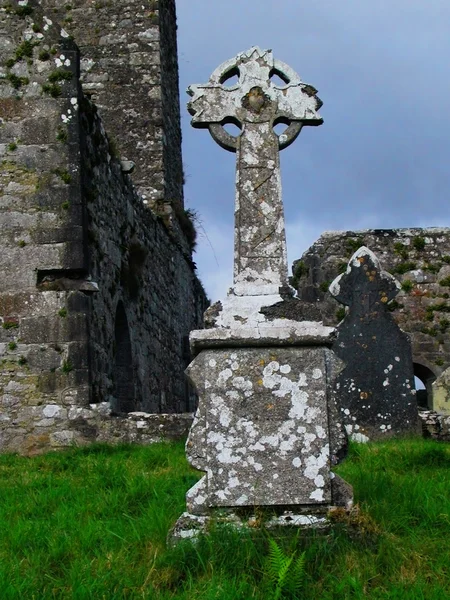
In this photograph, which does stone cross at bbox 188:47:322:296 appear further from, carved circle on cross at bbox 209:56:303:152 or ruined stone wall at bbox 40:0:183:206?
ruined stone wall at bbox 40:0:183:206

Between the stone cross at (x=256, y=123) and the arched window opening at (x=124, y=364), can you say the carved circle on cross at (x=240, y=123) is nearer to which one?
the stone cross at (x=256, y=123)

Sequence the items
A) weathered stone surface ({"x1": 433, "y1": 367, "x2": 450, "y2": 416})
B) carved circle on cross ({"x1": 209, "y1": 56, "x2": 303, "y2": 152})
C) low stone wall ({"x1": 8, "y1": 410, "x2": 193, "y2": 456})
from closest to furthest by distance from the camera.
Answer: carved circle on cross ({"x1": 209, "y1": 56, "x2": 303, "y2": 152}) → low stone wall ({"x1": 8, "y1": 410, "x2": 193, "y2": 456}) → weathered stone surface ({"x1": 433, "y1": 367, "x2": 450, "y2": 416})

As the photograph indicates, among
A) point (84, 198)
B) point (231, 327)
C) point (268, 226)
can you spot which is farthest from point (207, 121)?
point (84, 198)

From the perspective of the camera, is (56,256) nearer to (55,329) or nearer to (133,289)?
(55,329)

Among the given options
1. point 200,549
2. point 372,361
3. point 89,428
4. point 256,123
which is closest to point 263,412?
point 200,549

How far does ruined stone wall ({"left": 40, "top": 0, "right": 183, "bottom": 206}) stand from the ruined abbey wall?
344cm

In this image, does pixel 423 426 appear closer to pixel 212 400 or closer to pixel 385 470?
pixel 385 470

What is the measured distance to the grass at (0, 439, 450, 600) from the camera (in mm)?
3225

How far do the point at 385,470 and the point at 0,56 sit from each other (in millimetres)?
6515

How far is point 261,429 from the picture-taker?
379cm

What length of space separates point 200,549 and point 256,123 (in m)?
2.31

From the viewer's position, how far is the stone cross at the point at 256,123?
4254 mm

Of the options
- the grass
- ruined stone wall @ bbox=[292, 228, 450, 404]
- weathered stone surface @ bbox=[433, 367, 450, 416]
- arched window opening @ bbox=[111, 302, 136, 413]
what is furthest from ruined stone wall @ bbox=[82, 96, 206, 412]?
the grass

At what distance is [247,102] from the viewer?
14.7 ft
